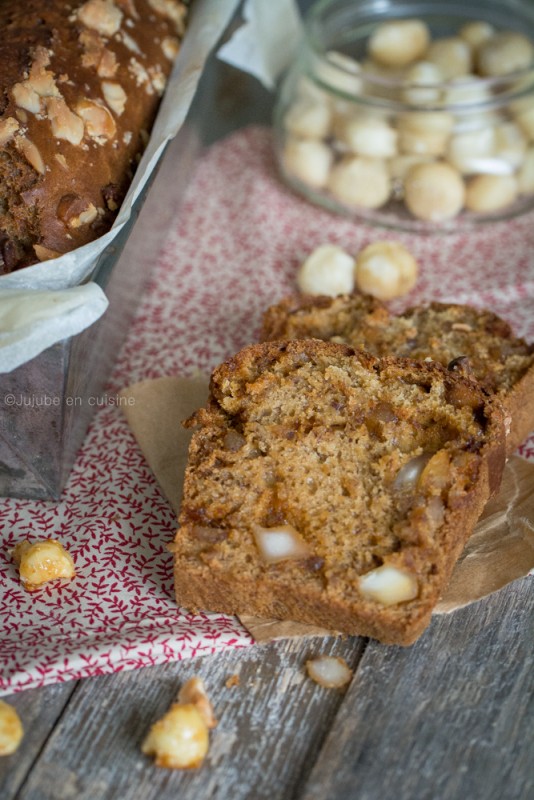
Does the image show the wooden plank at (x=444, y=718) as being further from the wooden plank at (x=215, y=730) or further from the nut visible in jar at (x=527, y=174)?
the nut visible in jar at (x=527, y=174)

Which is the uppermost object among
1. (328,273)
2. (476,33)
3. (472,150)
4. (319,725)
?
(476,33)

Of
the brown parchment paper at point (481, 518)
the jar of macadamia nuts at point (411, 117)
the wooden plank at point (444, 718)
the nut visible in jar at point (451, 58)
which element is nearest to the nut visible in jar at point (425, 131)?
the jar of macadamia nuts at point (411, 117)

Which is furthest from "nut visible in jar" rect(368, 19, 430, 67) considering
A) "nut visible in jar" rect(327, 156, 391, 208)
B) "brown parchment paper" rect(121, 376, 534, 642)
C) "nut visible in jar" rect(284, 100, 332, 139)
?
"brown parchment paper" rect(121, 376, 534, 642)

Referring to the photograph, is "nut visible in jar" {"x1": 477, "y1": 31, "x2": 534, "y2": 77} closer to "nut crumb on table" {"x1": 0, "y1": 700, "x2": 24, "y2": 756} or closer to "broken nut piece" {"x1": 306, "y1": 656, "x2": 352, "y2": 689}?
"broken nut piece" {"x1": 306, "y1": 656, "x2": 352, "y2": 689}

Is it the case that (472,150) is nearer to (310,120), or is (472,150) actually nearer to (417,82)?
(417,82)

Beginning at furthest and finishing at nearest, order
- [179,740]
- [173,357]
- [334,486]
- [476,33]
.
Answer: [476,33] < [173,357] < [334,486] < [179,740]

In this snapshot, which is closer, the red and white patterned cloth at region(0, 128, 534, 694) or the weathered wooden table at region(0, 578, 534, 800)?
the weathered wooden table at region(0, 578, 534, 800)

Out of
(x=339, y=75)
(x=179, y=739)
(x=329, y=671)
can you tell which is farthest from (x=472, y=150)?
(x=179, y=739)
